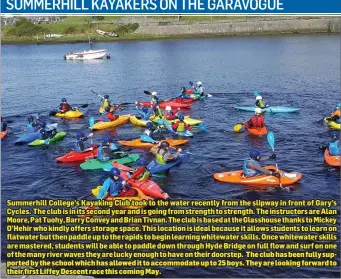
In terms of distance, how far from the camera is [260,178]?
21484 mm

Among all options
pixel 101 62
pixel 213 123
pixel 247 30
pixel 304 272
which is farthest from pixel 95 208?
pixel 247 30

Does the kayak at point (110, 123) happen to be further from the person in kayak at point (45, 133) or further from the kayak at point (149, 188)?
the kayak at point (149, 188)

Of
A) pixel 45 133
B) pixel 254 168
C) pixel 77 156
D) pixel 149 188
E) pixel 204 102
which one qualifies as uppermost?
pixel 204 102

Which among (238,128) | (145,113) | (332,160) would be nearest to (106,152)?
(145,113)

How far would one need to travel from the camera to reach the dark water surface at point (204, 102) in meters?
22.1

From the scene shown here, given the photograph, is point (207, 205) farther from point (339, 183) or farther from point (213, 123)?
point (213, 123)

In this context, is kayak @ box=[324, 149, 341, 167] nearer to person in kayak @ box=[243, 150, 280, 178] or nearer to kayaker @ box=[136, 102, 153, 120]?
person in kayak @ box=[243, 150, 280, 178]

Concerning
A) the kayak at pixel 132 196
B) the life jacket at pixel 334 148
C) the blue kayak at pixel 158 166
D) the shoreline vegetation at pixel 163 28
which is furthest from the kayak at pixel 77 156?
the shoreline vegetation at pixel 163 28

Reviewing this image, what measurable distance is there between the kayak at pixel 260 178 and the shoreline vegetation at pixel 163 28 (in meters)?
96.2

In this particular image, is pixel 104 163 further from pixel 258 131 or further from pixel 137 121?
pixel 258 131

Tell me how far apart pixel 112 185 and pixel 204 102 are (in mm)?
26029

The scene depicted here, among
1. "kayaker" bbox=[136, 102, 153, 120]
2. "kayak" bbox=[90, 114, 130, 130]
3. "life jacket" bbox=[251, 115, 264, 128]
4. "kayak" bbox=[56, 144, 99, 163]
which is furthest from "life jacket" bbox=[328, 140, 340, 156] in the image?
"kayak" bbox=[90, 114, 130, 130]

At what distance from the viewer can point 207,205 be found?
19.8 m

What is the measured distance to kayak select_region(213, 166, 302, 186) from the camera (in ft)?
70.2
